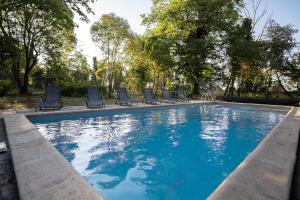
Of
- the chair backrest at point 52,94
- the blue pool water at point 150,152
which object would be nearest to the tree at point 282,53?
the blue pool water at point 150,152

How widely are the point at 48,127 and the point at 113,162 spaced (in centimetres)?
354

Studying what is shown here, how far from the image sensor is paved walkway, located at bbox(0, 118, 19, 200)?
76.3 inches

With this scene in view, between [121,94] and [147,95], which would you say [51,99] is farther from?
[147,95]

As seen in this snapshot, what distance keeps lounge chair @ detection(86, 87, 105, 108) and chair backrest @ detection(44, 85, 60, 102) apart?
136 centimetres

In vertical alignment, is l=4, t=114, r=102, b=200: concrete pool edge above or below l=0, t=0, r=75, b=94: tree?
below

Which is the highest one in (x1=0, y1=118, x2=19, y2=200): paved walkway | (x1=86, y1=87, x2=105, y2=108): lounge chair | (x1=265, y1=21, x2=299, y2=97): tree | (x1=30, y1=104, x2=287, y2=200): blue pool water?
(x1=265, y1=21, x2=299, y2=97): tree

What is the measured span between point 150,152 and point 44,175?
265 centimetres

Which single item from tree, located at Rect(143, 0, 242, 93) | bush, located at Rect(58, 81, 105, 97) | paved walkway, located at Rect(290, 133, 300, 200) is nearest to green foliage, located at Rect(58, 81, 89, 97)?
bush, located at Rect(58, 81, 105, 97)

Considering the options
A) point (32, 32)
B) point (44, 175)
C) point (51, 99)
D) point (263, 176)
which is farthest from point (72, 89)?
point (263, 176)

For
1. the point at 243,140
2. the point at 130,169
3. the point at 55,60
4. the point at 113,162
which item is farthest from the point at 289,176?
the point at 55,60

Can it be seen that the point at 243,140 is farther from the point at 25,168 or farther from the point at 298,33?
the point at 298,33

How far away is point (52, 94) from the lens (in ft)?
28.6

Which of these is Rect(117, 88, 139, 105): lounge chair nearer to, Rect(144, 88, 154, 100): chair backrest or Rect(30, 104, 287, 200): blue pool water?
Rect(144, 88, 154, 100): chair backrest

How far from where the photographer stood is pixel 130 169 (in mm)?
3621
